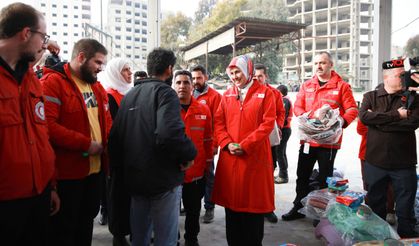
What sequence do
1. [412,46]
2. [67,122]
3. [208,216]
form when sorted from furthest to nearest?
[412,46] → [208,216] → [67,122]

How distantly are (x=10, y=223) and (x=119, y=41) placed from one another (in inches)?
2005

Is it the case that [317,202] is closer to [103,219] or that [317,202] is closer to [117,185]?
[117,185]

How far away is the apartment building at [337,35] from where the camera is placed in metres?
47.2

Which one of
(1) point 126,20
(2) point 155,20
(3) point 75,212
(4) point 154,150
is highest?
(1) point 126,20

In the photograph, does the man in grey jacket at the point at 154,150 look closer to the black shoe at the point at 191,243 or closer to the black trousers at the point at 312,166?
the black shoe at the point at 191,243

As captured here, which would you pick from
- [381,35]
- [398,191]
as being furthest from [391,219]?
[381,35]

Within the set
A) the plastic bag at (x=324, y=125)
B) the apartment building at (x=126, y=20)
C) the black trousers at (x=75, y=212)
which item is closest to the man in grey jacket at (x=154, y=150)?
the black trousers at (x=75, y=212)

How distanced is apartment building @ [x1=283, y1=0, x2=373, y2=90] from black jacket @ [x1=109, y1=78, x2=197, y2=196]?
46.2 meters

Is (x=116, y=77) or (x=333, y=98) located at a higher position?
(x=116, y=77)

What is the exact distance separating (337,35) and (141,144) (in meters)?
52.2

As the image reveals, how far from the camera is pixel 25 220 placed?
152 cm

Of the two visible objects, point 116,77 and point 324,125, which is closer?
point 324,125

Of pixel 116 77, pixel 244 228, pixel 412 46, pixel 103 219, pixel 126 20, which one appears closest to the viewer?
pixel 244 228

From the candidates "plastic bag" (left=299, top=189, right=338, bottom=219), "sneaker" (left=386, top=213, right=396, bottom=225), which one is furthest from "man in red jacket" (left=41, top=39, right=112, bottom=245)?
"sneaker" (left=386, top=213, right=396, bottom=225)
